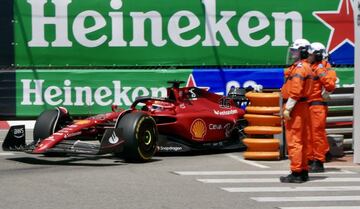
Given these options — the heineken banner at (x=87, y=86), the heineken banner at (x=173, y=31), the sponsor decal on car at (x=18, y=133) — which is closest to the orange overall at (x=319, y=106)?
the sponsor decal on car at (x=18, y=133)

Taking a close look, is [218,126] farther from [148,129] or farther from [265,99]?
[148,129]

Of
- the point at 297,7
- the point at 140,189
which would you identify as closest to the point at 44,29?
the point at 297,7

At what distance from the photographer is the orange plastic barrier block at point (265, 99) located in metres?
11.5

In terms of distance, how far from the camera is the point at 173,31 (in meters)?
15.6

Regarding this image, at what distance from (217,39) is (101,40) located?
2.46m

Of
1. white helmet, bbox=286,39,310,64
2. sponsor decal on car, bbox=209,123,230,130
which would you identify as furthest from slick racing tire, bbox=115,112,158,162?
white helmet, bbox=286,39,310,64

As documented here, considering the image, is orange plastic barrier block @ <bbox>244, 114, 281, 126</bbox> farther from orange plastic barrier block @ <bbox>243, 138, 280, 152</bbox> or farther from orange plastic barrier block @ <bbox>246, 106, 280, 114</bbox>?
orange plastic barrier block @ <bbox>243, 138, 280, 152</bbox>

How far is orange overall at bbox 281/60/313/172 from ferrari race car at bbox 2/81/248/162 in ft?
8.60

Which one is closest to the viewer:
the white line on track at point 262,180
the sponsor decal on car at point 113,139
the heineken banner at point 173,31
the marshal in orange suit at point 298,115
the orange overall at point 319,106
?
the marshal in orange suit at point 298,115

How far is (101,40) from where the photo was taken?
15.5 m

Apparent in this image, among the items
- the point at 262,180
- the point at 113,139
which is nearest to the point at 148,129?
the point at 113,139

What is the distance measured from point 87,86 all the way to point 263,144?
5.06 m

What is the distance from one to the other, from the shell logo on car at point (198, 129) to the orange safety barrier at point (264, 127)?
944 millimetres

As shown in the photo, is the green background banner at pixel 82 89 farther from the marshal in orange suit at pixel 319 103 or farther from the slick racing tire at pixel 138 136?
the marshal in orange suit at pixel 319 103
